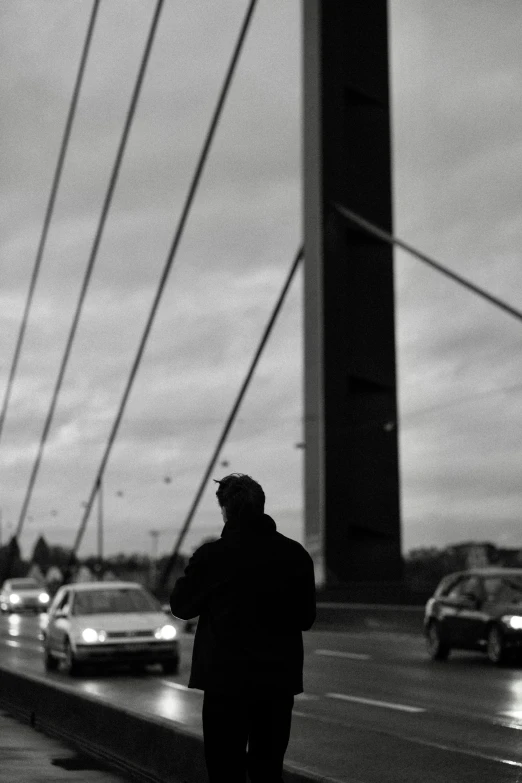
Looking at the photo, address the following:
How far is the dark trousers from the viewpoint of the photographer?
5.52 m

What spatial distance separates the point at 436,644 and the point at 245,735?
17.1 m

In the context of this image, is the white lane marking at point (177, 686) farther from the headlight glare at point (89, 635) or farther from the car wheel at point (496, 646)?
the car wheel at point (496, 646)

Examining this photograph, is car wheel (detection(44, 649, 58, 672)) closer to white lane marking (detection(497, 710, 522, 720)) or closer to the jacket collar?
white lane marking (detection(497, 710, 522, 720))

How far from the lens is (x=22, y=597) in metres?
58.4

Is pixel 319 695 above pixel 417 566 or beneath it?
beneath

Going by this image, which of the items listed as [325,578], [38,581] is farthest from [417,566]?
[325,578]

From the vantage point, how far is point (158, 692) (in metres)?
16.8

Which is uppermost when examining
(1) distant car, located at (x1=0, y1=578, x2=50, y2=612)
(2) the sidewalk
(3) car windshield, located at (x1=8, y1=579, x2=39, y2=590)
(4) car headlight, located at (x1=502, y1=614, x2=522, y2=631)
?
(3) car windshield, located at (x1=8, y1=579, x2=39, y2=590)

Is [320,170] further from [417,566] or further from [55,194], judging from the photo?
[417,566]

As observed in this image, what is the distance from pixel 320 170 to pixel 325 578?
9012 mm

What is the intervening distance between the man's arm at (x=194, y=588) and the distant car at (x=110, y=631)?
1434cm

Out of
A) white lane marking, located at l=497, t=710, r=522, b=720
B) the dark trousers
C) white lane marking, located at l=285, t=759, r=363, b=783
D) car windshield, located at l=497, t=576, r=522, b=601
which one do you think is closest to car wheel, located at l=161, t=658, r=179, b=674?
car windshield, located at l=497, t=576, r=522, b=601

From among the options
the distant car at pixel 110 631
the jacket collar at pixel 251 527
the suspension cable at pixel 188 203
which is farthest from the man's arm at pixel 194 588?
the suspension cable at pixel 188 203

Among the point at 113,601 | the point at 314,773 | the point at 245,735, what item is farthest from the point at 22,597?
the point at 245,735
